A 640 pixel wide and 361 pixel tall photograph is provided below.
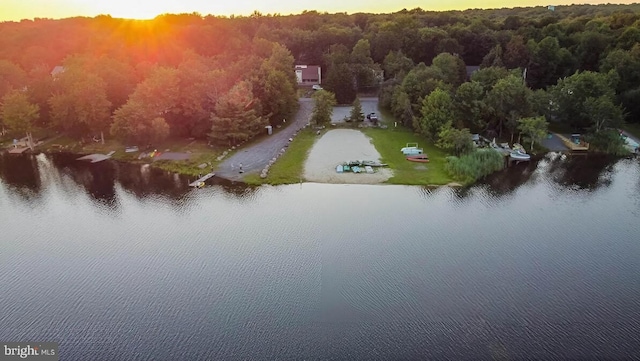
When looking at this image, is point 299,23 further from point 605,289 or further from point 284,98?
point 605,289

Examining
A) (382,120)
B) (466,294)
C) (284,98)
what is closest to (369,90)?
(382,120)

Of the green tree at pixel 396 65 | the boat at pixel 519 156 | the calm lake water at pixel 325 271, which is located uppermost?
the green tree at pixel 396 65

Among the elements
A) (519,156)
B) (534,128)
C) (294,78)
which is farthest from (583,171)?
(294,78)

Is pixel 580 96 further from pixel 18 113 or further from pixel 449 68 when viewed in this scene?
pixel 18 113

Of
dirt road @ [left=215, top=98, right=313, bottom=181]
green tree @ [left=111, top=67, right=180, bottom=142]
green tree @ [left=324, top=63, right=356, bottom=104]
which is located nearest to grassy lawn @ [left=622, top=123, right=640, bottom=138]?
green tree @ [left=324, top=63, right=356, bottom=104]

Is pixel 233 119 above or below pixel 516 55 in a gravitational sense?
below

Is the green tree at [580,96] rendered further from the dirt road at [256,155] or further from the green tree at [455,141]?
the dirt road at [256,155]

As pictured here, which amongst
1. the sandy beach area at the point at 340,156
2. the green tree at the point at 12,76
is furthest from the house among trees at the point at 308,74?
A: the green tree at the point at 12,76
